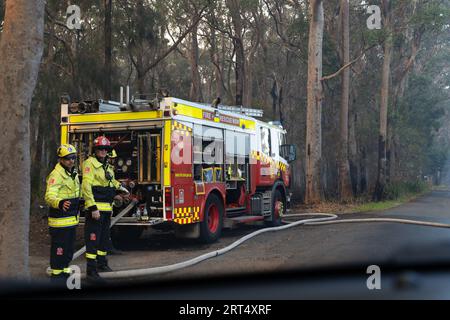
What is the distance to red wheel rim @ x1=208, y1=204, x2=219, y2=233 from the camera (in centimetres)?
1135

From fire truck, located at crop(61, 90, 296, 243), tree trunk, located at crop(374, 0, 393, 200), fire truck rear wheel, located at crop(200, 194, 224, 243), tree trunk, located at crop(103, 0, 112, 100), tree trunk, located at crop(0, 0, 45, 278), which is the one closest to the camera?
tree trunk, located at crop(0, 0, 45, 278)

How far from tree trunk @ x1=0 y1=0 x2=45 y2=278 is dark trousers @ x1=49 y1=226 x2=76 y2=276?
0.37 m

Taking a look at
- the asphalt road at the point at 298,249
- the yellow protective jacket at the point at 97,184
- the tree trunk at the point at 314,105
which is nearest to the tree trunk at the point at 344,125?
the tree trunk at the point at 314,105

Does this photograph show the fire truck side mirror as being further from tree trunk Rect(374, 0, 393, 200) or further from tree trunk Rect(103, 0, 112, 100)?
tree trunk Rect(374, 0, 393, 200)

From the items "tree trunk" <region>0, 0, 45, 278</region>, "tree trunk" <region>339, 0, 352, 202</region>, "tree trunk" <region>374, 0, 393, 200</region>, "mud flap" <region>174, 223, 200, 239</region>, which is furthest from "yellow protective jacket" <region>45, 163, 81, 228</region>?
"tree trunk" <region>374, 0, 393, 200</region>

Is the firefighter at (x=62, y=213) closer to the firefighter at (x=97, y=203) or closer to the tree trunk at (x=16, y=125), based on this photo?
the tree trunk at (x=16, y=125)

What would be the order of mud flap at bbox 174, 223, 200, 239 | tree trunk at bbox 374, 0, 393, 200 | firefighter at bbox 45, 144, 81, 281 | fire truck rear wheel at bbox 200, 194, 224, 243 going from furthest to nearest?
1. tree trunk at bbox 374, 0, 393, 200
2. fire truck rear wheel at bbox 200, 194, 224, 243
3. mud flap at bbox 174, 223, 200, 239
4. firefighter at bbox 45, 144, 81, 281

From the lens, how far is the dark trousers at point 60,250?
6.58m

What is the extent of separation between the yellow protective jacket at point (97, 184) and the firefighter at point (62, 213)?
2.45ft

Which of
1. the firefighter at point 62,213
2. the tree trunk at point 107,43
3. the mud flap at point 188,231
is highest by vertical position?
the tree trunk at point 107,43

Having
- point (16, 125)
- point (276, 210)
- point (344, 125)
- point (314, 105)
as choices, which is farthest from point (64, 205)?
point (344, 125)

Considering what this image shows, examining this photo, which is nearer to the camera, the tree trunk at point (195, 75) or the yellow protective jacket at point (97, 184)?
the yellow protective jacket at point (97, 184)

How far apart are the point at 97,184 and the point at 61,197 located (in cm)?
116

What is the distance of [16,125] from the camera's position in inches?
248
